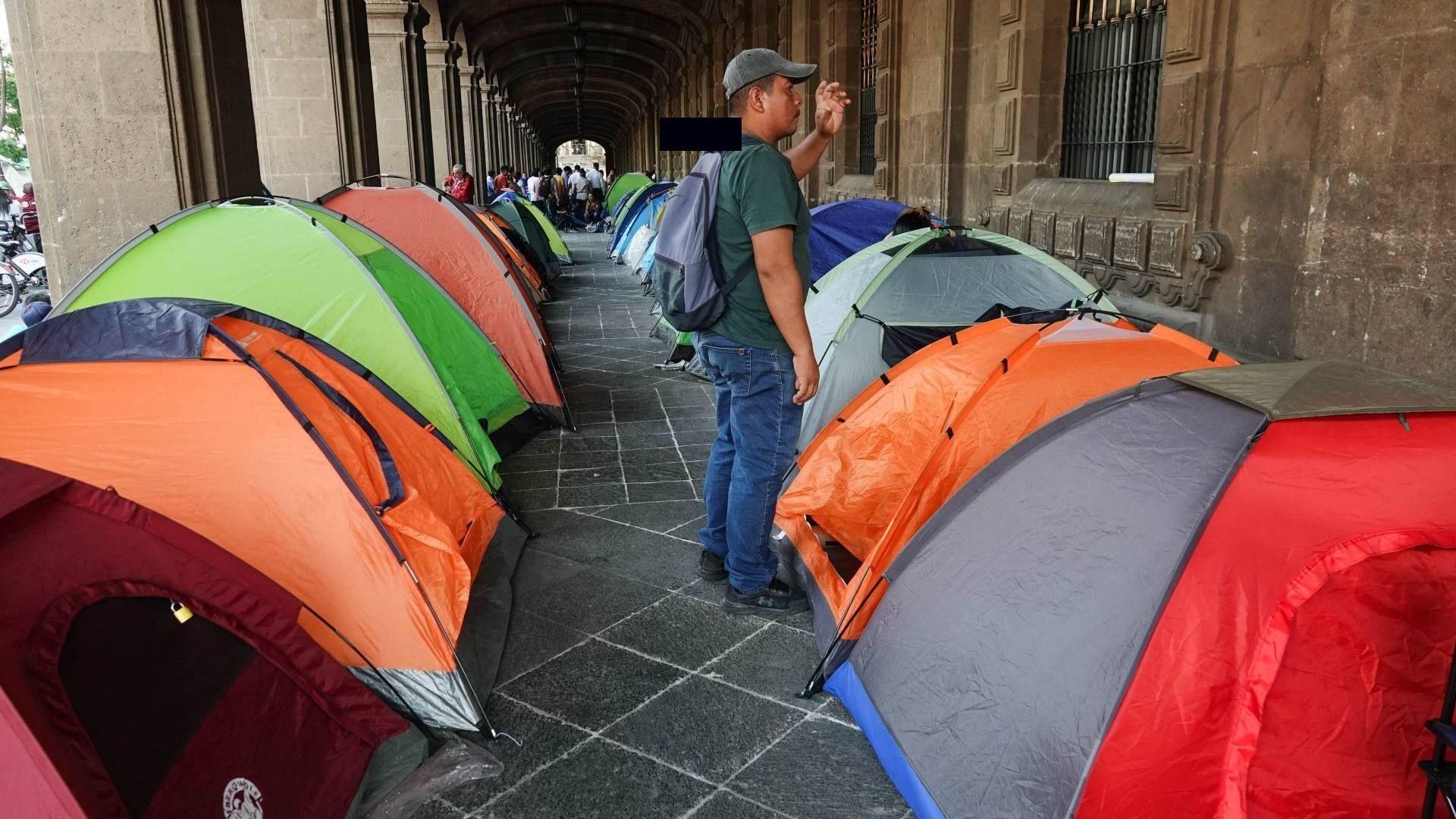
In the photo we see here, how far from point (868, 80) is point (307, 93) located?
6197mm

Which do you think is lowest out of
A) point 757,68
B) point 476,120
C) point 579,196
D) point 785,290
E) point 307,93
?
point 785,290

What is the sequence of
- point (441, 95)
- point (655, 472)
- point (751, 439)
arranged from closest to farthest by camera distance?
point (751, 439), point (655, 472), point (441, 95)

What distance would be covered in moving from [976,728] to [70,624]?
1.77 m

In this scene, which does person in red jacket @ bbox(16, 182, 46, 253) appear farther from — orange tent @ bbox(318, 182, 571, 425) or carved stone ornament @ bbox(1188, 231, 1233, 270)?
carved stone ornament @ bbox(1188, 231, 1233, 270)

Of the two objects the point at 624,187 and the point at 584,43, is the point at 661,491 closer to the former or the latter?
the point at 624,187

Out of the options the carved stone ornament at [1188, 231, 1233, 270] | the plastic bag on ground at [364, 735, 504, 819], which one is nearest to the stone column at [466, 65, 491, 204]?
the carved stone ornament at [1188, 231, 1233, 270]

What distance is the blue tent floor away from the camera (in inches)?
96.4

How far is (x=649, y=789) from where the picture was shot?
2475 millimetres

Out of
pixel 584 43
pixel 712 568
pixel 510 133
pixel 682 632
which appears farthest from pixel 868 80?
pixel 510 133

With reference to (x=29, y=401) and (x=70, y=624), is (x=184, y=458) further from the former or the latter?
(x=70, y=624)

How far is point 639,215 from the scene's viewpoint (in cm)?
1492

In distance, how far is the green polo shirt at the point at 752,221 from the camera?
2980 millimetres

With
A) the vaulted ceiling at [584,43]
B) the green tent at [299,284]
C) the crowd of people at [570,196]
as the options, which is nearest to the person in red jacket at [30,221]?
the vaulted ceiling at [584,43]

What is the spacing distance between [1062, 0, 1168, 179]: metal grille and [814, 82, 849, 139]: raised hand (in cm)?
359
